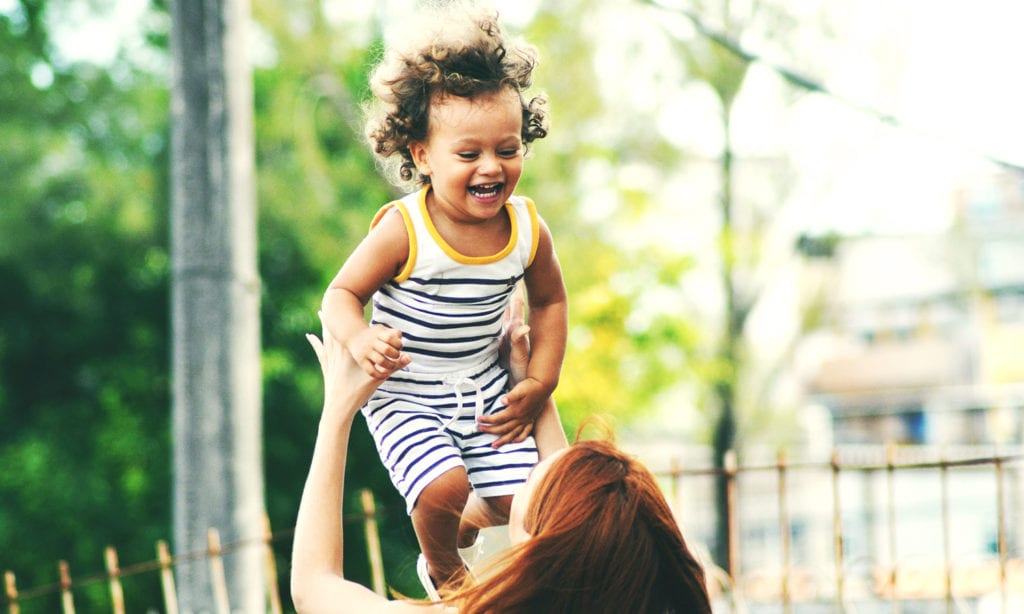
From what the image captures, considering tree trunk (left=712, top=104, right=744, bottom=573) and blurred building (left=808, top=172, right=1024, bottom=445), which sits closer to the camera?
tree trunk (left=712, top=104, right=744, bottom=573)

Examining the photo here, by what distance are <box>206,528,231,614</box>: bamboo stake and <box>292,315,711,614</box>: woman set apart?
1.80 m

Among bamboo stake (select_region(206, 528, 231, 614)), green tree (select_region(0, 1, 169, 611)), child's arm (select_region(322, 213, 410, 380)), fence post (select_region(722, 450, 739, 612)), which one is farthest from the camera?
green tree (select_region(0, 1, 169, 611))

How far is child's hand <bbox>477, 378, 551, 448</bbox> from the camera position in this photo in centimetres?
156

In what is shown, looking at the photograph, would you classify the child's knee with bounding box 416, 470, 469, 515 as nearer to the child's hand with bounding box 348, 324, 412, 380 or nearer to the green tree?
the child's hand with bounding box 348, 324, 412, 380

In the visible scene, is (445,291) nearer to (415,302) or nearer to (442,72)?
(415,302)

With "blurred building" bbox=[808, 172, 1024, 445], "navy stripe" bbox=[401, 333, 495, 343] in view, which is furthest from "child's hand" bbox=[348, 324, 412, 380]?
"blurred building" bbox=[808, 172, 1024, 445]

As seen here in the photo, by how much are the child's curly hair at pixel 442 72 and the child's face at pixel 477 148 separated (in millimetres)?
20

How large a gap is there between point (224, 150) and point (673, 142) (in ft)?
27.3

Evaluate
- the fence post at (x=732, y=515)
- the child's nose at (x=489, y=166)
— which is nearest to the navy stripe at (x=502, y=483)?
the child's nose at (x=489, y=166)

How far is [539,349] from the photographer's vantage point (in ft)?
5.26

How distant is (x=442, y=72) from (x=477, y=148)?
0.12 m

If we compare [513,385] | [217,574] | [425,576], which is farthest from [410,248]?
[217,574]

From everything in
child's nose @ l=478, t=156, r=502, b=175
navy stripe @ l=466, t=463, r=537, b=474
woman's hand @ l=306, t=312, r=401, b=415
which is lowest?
navy stripe @ l=466, t=463, r=537, b=474

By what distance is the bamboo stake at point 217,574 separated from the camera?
3129 millimetres
